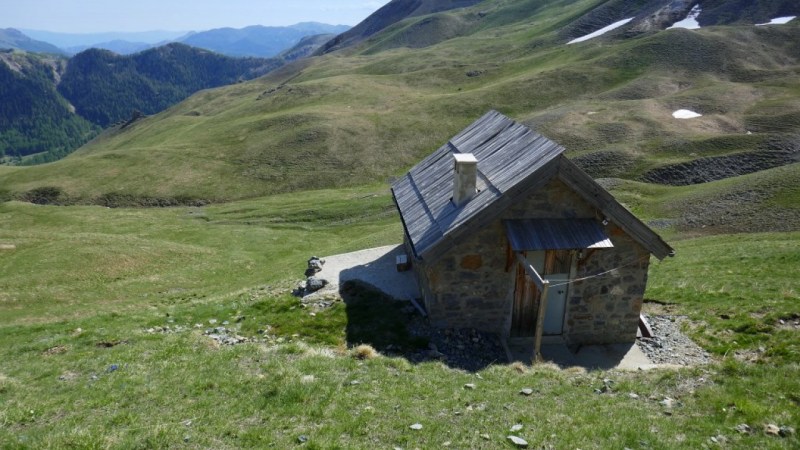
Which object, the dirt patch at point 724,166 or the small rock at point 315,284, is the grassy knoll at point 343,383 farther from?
the dirt patch at point 724,166

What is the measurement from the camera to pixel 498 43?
512ft

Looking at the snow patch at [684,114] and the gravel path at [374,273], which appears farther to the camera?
the snow patch at [684,114]

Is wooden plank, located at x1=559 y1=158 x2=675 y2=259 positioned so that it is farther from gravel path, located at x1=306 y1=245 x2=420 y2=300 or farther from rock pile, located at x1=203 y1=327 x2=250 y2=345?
rock pile, located at x1=203 y1=327 x2=250 y2=345

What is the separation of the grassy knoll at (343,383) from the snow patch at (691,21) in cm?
11767

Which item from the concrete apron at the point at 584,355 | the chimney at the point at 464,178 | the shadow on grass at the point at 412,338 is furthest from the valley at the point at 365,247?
the chimney at the point at 464,178

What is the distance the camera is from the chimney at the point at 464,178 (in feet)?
70.9

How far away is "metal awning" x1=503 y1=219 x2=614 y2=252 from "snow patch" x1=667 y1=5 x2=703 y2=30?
133590 millimetres

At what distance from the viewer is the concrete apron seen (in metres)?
20.7

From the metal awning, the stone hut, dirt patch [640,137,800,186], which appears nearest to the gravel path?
the stone hut

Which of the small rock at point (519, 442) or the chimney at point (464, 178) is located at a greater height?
the chimney at point (464, 178)

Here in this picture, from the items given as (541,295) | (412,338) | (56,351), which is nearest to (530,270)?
(541,295)

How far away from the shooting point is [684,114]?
78.9 meters

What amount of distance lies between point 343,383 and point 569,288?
11.0 m

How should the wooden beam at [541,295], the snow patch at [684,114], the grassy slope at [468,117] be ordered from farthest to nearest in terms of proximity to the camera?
1. the snow patch at [684,114]
2. the grassy slope at [468,117]
3. the wooden beam at [541,295]
